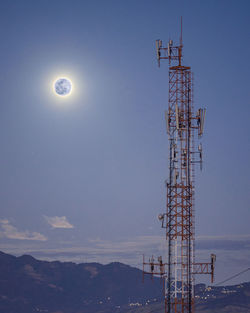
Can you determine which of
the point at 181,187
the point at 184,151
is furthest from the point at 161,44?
the point at 181,187

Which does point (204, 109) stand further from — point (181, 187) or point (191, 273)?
point (191, 273)

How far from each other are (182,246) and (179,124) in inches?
687

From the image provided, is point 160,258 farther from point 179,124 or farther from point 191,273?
point 179,124

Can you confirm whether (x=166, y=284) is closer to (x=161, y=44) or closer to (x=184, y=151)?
(x=184, y=151)

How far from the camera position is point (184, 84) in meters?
75.1

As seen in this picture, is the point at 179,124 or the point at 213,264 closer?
the point at 213,264

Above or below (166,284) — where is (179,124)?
above

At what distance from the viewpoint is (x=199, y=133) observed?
240ft

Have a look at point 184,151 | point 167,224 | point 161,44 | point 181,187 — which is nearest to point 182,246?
point 167,224

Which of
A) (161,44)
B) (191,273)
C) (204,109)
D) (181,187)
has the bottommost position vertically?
(191,273)

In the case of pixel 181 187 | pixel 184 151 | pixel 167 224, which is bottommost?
pixel 167 224

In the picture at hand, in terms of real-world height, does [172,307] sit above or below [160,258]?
below

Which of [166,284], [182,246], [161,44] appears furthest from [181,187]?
[161,44]

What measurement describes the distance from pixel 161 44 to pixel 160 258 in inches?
1261
